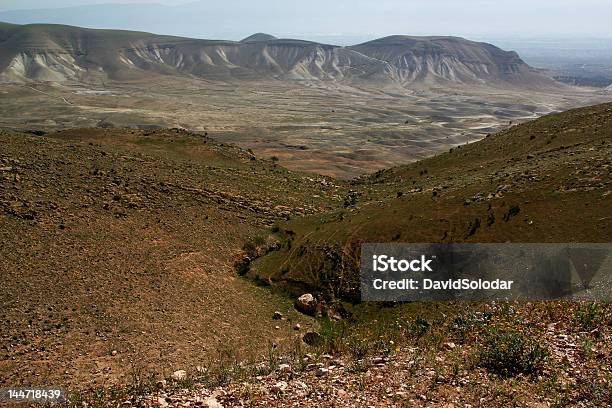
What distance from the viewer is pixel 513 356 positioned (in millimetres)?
8734

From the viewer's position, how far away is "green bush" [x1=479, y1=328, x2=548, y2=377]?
8.59m

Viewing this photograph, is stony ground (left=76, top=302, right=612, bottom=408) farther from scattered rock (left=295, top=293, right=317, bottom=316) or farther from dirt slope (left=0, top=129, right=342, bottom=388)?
scattered rock (left=295, top=293, right=317, bottom=316)

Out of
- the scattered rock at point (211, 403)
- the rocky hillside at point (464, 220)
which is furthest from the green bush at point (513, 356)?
the rocky hillside at point (464, 220)

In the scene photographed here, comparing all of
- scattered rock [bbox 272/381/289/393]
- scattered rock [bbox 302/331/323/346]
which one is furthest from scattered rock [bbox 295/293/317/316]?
scattered rock [bbox 272/381/289/393]

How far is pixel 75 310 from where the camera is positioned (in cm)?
1614

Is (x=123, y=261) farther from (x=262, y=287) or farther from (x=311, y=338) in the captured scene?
(x=311, y=338)

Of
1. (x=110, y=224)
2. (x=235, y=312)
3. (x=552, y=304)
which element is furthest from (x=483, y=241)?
(x=110, y=224)

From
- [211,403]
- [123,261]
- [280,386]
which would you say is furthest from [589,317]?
[123,261]

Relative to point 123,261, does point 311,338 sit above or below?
below

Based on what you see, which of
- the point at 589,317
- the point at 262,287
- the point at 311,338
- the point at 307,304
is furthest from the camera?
the point at 262,287

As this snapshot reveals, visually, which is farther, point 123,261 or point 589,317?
point 123,261

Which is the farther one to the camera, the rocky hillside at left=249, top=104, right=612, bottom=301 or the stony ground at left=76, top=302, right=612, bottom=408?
the rocky hillside at left=249, top=104, right=612, bottom=301

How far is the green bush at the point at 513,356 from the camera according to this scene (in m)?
8.59

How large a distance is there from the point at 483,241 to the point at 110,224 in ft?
55.9
